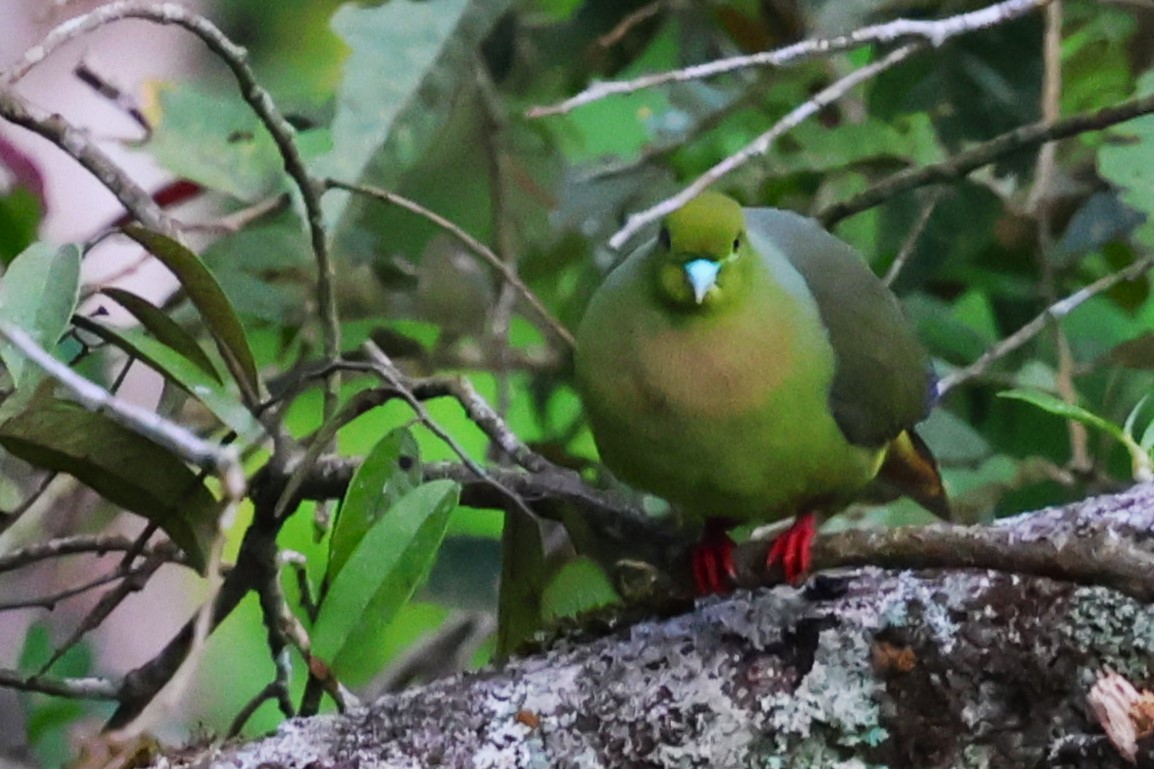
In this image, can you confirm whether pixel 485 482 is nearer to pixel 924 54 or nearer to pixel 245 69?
pixel 245 69

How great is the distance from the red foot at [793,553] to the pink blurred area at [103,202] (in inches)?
54.5

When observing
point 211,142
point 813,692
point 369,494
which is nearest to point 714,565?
point 813,692

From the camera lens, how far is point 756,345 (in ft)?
4.28

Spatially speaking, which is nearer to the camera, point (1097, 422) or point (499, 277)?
point (1097, 422)

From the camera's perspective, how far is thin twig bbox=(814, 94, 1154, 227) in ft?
5.22

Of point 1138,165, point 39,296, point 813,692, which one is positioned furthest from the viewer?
point 1138,165

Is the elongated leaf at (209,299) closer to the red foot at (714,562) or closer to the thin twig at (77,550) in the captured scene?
the thin twig at (77,550)

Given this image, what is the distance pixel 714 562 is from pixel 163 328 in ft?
1.92

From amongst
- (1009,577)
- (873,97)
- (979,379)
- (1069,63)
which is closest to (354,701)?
(1009,577)

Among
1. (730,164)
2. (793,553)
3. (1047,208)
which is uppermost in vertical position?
(730,164)

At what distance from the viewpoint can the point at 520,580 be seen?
133 centimetres

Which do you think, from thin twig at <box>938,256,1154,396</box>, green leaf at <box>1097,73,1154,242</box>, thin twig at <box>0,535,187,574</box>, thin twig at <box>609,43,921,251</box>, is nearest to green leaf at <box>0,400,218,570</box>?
thin twig at <box>0,535,187,574</box>

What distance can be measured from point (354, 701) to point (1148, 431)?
2.88 feet

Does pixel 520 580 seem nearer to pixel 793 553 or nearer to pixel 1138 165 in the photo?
pixel 793 553
